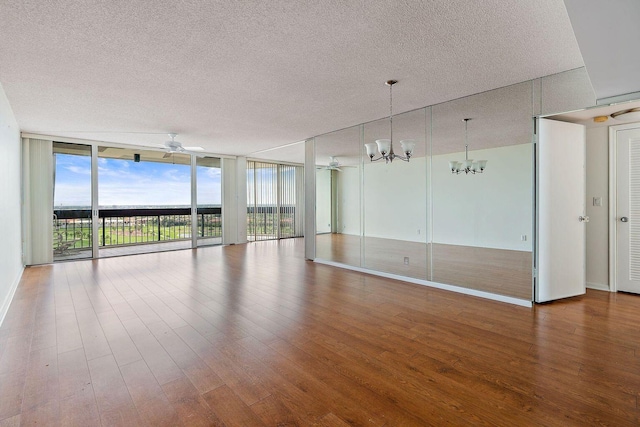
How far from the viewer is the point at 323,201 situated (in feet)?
21.4

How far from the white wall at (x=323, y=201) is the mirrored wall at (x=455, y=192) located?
25 centimetres

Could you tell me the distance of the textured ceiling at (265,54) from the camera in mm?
2197

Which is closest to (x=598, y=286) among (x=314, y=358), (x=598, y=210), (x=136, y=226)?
(x=598, y=210)

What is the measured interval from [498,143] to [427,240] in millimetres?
1717

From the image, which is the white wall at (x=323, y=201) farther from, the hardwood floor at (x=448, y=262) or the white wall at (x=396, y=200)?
the white wall at (x=396, y=200)

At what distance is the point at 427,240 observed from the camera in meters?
4.76

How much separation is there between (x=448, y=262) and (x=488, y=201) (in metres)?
1.09

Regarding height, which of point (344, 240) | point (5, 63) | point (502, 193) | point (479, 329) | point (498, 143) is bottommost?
point (479, 329)

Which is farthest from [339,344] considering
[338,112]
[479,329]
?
[338,112]

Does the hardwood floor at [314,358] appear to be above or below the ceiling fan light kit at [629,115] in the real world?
below

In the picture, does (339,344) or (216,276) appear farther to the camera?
(216,276)

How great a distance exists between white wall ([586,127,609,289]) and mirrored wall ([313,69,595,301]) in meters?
1.14

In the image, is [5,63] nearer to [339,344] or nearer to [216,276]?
[216,276]

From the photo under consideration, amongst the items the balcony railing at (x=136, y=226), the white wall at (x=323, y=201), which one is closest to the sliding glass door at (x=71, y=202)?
the balcony railing at (x=136, y=226)
